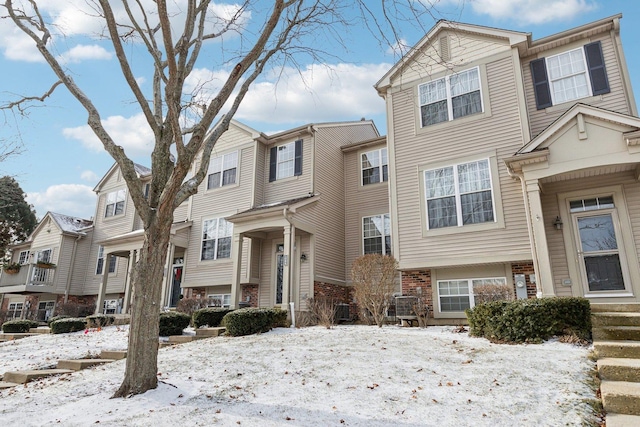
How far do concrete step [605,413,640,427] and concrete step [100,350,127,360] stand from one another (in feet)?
27.5

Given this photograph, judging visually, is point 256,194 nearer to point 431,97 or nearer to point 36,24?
point 431,97

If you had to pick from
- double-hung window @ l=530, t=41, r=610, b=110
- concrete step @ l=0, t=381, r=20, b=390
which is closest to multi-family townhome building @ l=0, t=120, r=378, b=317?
double-hung window @ l=530, t=41, r=610, b=110

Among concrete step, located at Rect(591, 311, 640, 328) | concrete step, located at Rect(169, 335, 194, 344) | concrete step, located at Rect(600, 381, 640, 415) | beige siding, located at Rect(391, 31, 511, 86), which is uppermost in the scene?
beige siding, located at Rect(391, 31, 511, 86)

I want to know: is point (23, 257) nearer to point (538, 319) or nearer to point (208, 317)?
point (208, 317)

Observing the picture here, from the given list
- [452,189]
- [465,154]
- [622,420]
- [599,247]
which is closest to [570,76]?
[465,154]

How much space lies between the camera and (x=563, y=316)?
6.95 m

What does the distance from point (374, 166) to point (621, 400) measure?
43.2 feet

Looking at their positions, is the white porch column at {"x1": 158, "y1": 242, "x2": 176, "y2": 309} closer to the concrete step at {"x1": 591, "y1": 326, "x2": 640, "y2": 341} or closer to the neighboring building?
the neighboring building

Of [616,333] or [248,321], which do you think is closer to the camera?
[616,333]

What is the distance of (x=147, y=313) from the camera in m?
5.18

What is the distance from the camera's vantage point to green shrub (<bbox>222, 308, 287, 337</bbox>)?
1020 cm

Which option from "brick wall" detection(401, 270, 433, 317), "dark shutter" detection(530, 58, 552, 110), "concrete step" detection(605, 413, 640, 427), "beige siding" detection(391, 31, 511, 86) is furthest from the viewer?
"beige siding" detection(391, 31, 511, 86)

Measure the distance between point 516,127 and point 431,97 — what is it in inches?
112

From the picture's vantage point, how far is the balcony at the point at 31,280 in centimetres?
2147
